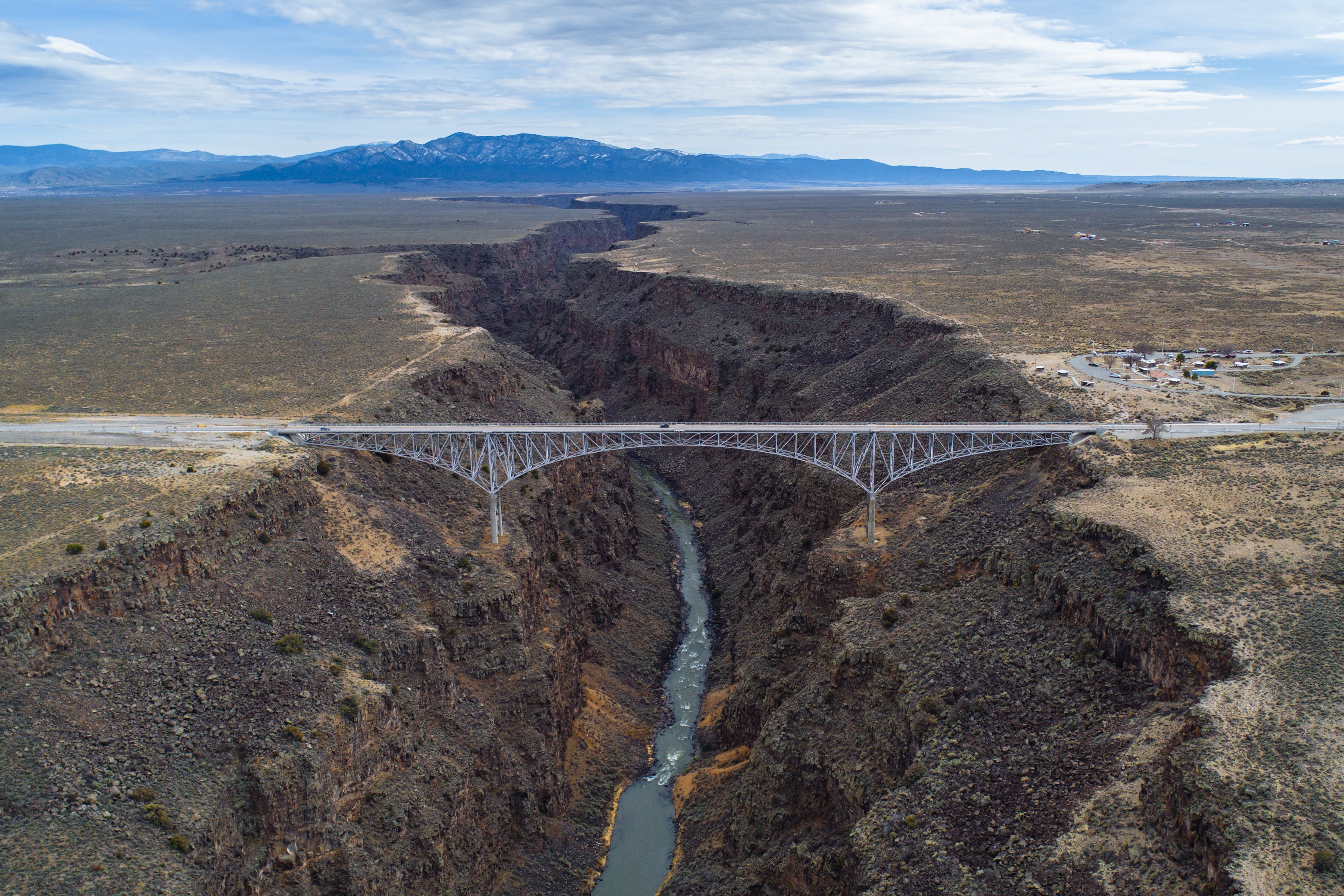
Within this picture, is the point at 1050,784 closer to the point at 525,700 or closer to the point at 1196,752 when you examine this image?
the point at 1196,752

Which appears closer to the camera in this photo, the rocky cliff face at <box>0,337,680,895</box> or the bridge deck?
the rocky cliff face at <box>0,337,680,895</box>

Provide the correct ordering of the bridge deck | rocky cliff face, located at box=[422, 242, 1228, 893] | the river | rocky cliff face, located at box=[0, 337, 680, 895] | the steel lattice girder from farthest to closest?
the steel lattice girder
the bridge deck
the river
rocky cliff face, located at box=[0, 337, 680, 895]
rocky cliff face, located at box=[422, 242, 1228, 893]

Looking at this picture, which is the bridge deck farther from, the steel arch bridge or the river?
the river

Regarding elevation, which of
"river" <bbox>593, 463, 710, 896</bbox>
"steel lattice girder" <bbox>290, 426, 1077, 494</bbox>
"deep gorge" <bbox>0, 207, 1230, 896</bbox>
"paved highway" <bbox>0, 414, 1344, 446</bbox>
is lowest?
"river" <bbox>593, 463, 710, 896</bbox>

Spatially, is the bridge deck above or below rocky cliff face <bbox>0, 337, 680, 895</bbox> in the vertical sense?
above

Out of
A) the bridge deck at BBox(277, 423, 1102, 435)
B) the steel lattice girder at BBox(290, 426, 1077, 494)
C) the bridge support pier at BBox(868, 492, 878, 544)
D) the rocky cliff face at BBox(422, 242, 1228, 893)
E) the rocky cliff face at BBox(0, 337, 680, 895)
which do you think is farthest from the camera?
the bridge support pier at BBox(868, 492, 878, 544)

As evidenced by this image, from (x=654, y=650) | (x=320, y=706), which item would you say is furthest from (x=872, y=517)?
(x=320, y=706)

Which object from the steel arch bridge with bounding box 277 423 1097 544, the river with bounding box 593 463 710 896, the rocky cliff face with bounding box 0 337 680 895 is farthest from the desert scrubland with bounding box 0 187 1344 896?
the steel arch bridge with bounding box 277 423 1097 544
